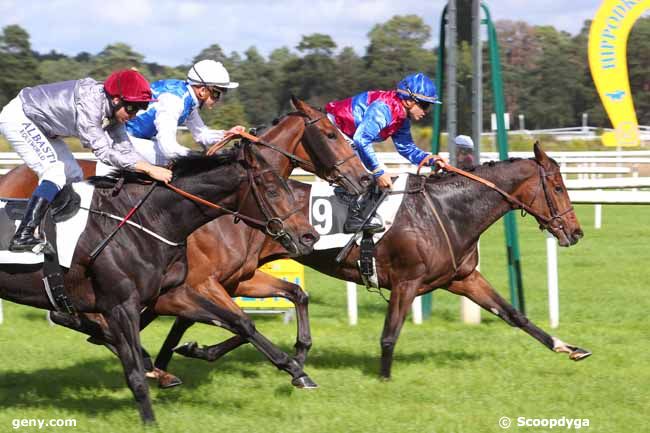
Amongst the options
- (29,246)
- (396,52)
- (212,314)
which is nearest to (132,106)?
(29,246)

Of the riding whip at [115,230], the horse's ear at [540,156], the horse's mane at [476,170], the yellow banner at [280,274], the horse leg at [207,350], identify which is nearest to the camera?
the riding whip at [115,230]

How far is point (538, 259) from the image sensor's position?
1194cm

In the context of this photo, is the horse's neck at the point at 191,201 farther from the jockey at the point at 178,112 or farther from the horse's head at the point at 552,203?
the horse's head at the point at 552,203

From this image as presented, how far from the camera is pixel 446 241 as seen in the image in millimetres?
6430

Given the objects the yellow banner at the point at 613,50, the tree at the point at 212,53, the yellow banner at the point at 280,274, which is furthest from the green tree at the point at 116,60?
the yellow banner at the point at 280,274

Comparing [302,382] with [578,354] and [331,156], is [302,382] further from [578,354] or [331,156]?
[578,354]

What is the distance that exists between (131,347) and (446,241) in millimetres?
2326

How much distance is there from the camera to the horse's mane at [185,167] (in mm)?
5262

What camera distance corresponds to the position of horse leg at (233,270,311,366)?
6.43 meters

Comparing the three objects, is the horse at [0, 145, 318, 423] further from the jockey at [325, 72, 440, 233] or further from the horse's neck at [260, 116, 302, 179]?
the jockey at [325, 72, 440, 233]

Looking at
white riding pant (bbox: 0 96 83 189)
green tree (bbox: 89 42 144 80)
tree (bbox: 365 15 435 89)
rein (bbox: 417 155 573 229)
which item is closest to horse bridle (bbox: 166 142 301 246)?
white riding pant (bbox: 0 96 83 189)

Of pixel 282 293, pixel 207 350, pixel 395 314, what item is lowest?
pixel 207 350

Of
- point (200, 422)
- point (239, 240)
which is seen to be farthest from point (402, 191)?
point (200, 422)

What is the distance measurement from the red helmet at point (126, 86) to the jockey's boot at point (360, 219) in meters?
1.94
